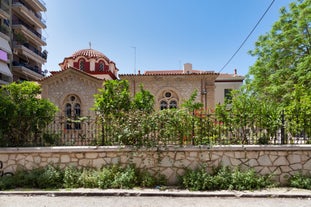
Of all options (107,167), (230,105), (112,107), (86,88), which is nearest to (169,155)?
(107,167)

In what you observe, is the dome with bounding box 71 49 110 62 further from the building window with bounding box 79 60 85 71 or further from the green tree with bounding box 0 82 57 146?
the green tree with bounding box 0 82 57 146

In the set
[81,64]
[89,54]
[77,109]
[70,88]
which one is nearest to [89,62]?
[81,64]

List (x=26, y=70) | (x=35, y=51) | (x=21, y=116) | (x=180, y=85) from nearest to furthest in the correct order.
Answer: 1. (x=21, y=116)
2. (x=180, y=85)
3. (x=26, y=70)
4. (x=35, y=51)

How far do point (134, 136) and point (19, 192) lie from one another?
355 centimetres

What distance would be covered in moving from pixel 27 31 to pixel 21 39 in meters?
1.76

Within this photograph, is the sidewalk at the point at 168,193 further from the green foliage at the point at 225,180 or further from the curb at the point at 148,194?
the green foliage at the point at 225,180

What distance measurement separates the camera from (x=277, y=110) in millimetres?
7473

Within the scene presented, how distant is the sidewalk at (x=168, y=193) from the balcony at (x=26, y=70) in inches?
1137

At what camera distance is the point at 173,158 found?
283 inches

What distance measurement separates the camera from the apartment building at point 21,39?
28.7 meters

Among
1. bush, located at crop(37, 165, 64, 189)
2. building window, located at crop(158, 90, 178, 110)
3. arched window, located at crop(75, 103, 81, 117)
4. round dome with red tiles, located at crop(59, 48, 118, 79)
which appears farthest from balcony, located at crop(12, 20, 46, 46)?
bush, located at crop(37, 165, 64, 189)

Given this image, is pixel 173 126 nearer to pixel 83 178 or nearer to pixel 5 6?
pixel 83 178

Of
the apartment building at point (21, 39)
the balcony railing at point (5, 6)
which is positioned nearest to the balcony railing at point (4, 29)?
the apartment building at point (21, 39)

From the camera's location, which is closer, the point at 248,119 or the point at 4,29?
the point at 248,119
